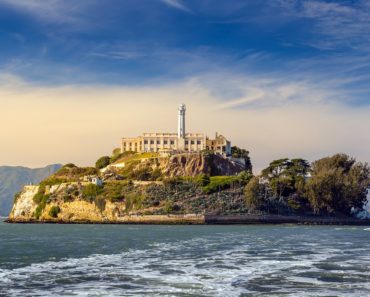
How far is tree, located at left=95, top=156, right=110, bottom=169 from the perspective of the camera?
18309 centimetres

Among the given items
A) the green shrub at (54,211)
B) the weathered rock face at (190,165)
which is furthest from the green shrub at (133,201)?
the green shrub at (54,211)

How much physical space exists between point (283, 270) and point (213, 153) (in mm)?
124471

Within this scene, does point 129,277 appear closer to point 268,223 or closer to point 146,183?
point 268,223

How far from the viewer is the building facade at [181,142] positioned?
172 metres

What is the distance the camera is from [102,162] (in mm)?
184500

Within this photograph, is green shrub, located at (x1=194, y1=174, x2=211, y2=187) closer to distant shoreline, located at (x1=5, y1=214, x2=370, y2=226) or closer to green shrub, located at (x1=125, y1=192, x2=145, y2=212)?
distant shoreline, located at (x1=5, y1=214, x2=370, y2=226)

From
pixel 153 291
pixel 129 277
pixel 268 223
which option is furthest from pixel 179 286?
pixel 268 223

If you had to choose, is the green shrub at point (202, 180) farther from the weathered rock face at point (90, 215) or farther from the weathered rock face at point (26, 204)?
the weathered rock face at point (26, 204)

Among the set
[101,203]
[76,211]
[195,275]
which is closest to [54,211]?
[76,211]

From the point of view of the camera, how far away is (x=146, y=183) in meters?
150

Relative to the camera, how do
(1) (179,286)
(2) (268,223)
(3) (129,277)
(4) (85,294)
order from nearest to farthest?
1. (4) (85,294)
2. (1) (179,286)
3. (3) (129,277)
4. (2) (268,223)

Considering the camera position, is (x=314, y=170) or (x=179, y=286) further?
(x=314, y=170)

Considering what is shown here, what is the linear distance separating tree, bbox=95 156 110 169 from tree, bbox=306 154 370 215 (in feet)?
206

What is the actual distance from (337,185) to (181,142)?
4813 centimetres
